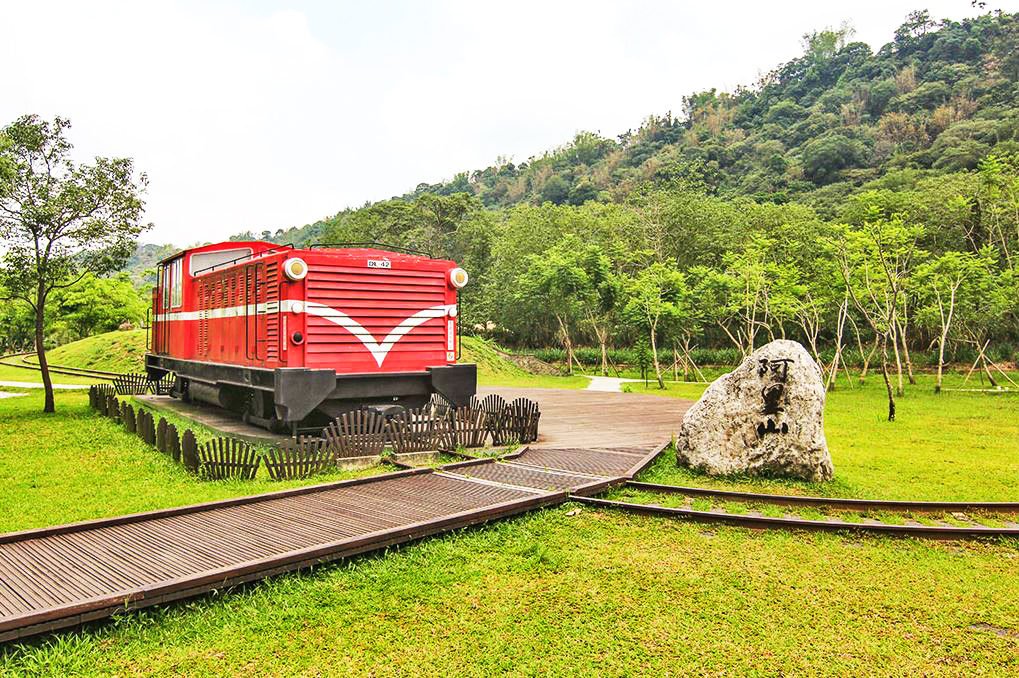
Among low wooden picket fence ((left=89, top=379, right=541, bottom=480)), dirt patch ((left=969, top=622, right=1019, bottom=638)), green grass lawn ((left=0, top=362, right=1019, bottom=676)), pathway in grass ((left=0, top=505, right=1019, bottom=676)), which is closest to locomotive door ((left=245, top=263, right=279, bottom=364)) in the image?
low wooden picket fence ((left=89, top=379, right=541, bottom=480))

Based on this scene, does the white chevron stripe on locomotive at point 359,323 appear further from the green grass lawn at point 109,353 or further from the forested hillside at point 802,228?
the green grass lawn at point 109,353

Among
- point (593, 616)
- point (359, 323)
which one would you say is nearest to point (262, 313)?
point (359, 323)

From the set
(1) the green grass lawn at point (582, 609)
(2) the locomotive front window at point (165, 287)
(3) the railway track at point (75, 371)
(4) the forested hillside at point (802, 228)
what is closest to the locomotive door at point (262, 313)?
(1) the green grass lawn at point (582, 609)

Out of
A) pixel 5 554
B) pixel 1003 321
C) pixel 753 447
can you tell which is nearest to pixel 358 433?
pixel 5 554

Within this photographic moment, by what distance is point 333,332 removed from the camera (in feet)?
35.4

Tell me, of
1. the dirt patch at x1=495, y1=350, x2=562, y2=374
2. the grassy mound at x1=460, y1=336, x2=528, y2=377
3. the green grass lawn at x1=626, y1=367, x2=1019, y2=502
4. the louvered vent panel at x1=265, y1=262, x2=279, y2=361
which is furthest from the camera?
the dirt patch at x1=495, y1=350, x2=562, y2=374

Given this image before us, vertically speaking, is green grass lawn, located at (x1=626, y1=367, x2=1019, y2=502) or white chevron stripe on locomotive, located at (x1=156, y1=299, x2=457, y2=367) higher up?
white chevron stripe on locomotive, located at (x1=156, y1=299, x2=457, y2=367)

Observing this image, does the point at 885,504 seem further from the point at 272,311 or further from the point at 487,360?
the point at 487,360

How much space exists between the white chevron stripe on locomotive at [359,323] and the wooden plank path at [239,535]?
301 cm

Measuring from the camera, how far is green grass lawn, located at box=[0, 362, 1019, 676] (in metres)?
4.07

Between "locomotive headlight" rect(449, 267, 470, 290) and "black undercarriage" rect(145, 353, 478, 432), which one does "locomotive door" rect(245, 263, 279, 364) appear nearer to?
"black undercarriage" rect(145, 353, 478, 432)

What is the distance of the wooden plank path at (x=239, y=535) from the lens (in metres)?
4.54

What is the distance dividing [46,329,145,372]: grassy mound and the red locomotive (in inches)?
818

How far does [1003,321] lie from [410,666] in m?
32.2
